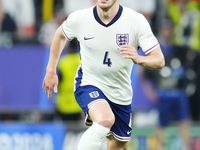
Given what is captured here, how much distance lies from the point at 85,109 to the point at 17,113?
5.42 m

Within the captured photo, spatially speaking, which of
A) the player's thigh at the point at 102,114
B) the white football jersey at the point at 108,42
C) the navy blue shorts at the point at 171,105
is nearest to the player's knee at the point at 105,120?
the player's thigh at the point at 102,114

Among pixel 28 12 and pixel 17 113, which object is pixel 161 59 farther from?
pixel 28 12

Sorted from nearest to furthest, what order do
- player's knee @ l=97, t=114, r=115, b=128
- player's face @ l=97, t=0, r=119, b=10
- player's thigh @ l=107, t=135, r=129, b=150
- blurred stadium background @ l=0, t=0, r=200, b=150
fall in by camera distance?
player's knee @ l=97, t=114, r=115, b=128
player's face @ l=97, t=0, r=119, b=10
player's thigh @ l=107, t=135, r=129, b=150
blurred stadium background @ l=0, t=0, r=200, b=150

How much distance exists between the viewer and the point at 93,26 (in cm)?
571

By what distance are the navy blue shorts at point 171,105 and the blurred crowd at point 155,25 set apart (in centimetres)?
18

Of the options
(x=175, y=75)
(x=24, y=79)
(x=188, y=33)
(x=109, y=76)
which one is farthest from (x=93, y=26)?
(x=188, y=33)

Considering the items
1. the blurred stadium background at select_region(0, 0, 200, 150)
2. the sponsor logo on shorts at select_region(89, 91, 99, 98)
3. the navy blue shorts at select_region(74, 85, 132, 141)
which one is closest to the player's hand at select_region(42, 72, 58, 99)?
the navy blue shorts at select_region(74, 85, 132, 141)

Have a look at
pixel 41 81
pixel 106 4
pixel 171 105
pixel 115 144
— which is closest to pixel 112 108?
pixel 115 144

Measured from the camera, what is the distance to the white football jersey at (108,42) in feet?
18.5

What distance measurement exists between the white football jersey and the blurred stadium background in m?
3.62

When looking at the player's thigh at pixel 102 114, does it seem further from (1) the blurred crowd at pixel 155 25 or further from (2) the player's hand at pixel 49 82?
(1) the blurred crowd at pixel 155 25

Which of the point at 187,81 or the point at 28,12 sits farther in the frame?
the point at 28,12

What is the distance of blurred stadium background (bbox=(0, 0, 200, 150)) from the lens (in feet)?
31.2

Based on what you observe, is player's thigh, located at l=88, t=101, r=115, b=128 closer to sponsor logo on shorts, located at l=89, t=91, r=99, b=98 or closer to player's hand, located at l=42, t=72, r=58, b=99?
sponsor logo on shorts, located at l=89, t=91, r=99, b=98
